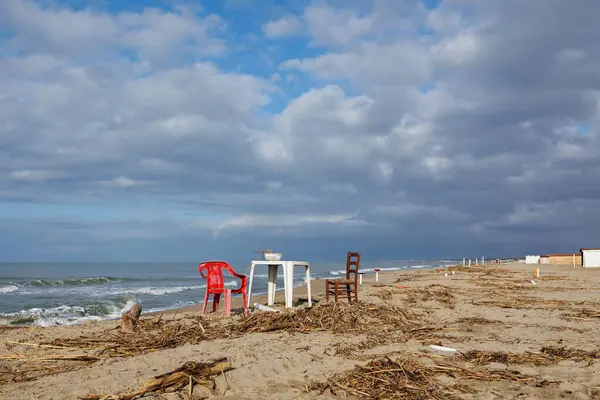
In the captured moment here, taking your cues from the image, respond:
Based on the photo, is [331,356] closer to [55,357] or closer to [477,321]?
[55,357]

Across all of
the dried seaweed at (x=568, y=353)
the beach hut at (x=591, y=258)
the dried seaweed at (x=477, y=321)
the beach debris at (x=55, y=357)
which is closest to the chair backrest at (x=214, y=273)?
the beach debris at (x=55, y=357)

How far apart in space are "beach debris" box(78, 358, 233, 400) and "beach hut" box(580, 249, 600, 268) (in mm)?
34914

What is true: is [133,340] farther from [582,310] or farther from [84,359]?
[582,310]

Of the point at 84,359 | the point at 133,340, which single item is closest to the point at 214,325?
the point at 133,340

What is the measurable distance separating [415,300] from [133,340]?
254 inches

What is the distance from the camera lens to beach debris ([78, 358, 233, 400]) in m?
3.45

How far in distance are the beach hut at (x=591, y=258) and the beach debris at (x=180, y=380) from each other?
1375 inches

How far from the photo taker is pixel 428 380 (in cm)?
404

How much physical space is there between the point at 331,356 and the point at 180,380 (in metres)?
1.83

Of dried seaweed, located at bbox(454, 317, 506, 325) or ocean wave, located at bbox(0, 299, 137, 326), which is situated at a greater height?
dried seaweed, located at bbox(454, 317, 506, 325)

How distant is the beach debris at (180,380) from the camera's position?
3448mm

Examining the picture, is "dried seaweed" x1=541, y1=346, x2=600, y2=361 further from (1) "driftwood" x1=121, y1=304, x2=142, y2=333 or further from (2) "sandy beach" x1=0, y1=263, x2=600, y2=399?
(1) "driftwood" x1=121, y1=304, x2=142, y2=333

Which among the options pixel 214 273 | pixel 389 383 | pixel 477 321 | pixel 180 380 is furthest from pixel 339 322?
pixel 180 380

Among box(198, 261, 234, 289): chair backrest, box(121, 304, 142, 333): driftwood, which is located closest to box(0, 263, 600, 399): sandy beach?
box(121, 304, 142, 333): driftwood
